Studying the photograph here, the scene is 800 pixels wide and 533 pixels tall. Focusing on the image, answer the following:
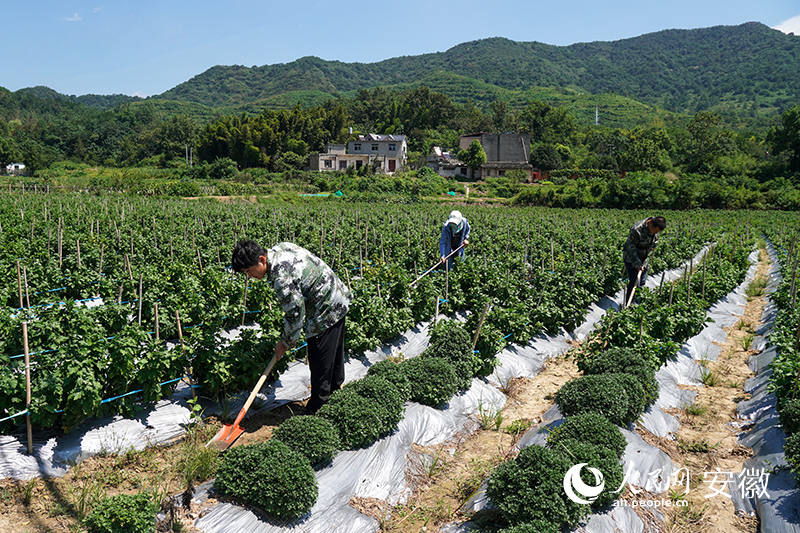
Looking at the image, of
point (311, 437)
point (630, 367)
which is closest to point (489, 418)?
point (630, 367)

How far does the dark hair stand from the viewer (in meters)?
4.66

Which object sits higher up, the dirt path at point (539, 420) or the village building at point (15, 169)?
the village building at point (15, 169)

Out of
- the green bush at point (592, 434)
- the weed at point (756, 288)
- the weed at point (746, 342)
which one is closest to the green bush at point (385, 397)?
the green bush at point (592, 434)

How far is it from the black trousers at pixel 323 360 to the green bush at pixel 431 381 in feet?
3.54

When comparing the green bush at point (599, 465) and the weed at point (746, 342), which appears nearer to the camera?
the green bush at point (599, 465)

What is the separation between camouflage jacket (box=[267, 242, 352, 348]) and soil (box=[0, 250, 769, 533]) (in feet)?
4.47

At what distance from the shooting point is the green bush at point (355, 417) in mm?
4965

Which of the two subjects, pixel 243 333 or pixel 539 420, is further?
pixel 539 420

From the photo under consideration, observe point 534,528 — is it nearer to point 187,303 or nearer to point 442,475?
point 442,475

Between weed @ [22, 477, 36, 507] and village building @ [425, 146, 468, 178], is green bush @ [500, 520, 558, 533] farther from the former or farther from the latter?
village building @ [425, 146, 468, 178]

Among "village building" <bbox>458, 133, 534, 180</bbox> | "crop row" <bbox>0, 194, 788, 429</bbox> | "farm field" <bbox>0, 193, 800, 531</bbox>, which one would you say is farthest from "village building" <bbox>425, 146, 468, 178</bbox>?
"farm field" <bbox>0, 193, 800, 531</bbox>

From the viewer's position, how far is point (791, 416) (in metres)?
5.13

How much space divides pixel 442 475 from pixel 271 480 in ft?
6.26

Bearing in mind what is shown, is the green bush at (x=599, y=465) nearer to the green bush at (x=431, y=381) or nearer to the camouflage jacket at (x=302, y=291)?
the green bush at (x=431, y=381)
